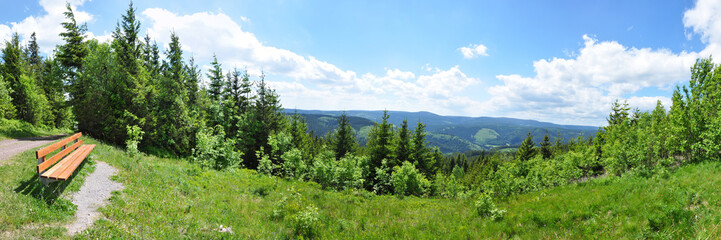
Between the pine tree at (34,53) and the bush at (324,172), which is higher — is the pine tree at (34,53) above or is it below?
above

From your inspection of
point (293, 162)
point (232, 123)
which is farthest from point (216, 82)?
point (293, 162)

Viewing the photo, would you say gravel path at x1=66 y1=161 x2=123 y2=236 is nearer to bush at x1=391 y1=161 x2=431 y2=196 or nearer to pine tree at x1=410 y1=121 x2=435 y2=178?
bush at x1=391 y1=161 x2=431 y2=196

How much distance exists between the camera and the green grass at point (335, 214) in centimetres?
612

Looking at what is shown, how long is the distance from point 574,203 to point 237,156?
18.7 m

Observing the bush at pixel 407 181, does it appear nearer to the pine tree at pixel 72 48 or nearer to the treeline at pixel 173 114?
the treeline at pixel 173 114

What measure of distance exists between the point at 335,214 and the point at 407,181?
10364 millimetres

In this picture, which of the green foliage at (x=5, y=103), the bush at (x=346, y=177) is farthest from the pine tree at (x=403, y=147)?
the green foliage at (x=5, y=103)

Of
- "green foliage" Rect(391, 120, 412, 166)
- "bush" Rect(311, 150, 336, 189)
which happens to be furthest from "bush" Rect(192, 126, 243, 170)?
"green foliage" Rect(391, 120, 412, 166)

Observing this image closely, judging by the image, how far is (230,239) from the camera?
7023 mm

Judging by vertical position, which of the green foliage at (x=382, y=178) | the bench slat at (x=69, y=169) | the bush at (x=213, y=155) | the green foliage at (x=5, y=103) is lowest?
the green foliage at (x=382, y=178)

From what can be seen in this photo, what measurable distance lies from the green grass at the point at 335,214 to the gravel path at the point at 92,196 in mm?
198

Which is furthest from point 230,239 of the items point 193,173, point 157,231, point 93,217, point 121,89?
point 121,89

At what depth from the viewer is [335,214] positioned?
10445 mm

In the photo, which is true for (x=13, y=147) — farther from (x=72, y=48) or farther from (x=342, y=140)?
(x=342, y=140)
